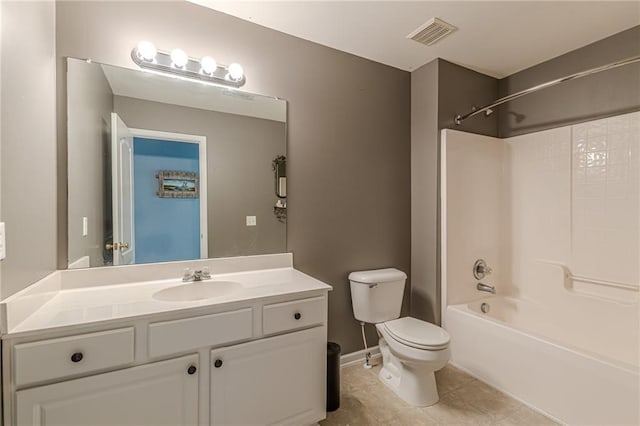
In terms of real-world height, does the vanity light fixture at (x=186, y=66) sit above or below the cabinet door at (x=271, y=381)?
above

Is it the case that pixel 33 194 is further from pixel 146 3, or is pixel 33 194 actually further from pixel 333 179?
pixel 333 179

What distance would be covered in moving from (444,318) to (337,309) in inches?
33.9

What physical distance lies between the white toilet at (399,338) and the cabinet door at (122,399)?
1.18 m

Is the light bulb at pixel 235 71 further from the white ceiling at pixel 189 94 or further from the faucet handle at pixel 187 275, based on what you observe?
the faucet handle at pixel 187 275

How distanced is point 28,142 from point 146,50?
0.74 meters

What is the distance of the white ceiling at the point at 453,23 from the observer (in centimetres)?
172

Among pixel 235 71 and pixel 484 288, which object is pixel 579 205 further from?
pixel 235 71

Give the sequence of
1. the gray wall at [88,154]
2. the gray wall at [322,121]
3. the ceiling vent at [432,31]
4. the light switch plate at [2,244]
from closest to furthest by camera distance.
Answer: the light switch plate at [2,244] < the gray wall at [88,154] < the gray wall at [322,121] < the ceiling vent at [432,31]

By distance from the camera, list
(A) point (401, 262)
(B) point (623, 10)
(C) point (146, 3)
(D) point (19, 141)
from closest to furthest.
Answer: (D) point (19, 141)
(C) point (146, 3)
(B) point (623, 10)
(A) point (401, 262)

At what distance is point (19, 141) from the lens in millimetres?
1071

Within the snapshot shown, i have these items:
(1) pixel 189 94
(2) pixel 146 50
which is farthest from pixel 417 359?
(2) pixel 146 50

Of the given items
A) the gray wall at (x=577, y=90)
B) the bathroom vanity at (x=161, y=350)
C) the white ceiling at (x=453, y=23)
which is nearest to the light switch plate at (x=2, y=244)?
the bathroom vanity at (x=161, y=350)

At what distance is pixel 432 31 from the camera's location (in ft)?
6.33

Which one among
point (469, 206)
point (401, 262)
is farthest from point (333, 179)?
point (469, 206)
